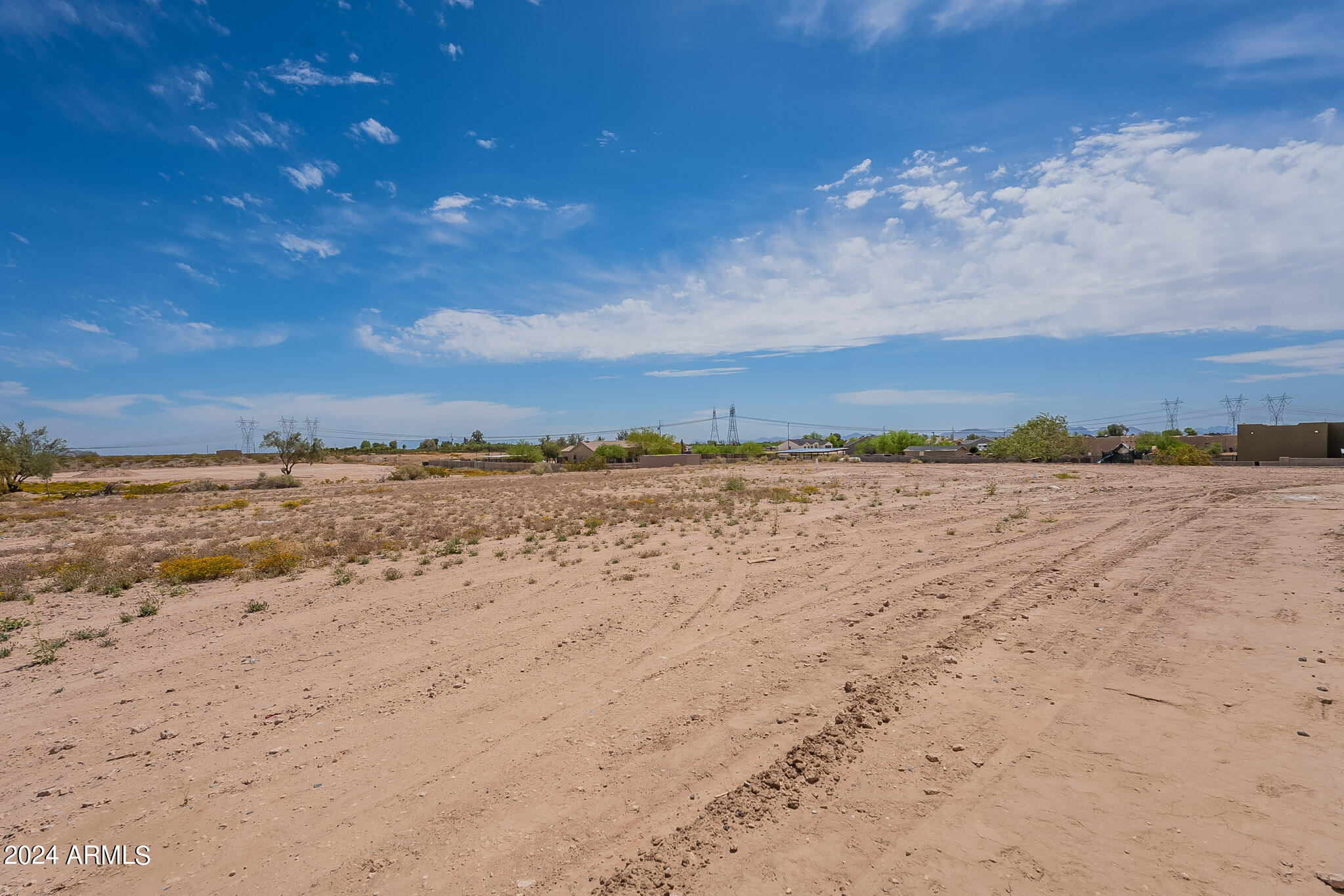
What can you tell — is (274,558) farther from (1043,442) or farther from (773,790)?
(1043,442)

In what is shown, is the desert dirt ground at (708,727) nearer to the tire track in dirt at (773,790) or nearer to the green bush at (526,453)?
the tire track in dirt at (773,790)

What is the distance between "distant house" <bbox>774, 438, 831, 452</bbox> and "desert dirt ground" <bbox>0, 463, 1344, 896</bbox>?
501ft

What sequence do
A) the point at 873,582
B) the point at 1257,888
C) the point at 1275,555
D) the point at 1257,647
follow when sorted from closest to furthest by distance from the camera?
the point at 1257,888
the point at 1257,647
the point at 873,582
the point at 1275,555

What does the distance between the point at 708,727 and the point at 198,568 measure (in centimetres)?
1363

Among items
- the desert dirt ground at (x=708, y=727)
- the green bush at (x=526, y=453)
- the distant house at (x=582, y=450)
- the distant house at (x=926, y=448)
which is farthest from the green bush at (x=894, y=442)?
the desert dirt ground at (x=708, y=727)

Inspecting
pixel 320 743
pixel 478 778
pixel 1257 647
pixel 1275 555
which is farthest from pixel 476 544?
pixel 1275 555

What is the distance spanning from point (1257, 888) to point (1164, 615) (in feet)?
20.2

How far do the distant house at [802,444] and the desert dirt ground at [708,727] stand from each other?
501 feet

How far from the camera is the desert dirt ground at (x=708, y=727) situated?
377cm

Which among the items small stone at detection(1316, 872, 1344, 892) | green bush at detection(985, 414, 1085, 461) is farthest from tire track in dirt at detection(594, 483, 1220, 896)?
green bush at detection(985, 414, 1085, 461)

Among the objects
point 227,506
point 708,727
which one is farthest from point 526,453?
point 708,727

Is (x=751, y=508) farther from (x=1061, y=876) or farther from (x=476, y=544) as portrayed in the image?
(x=1061, y=876)

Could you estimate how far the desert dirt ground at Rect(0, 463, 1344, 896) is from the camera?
3768 mm

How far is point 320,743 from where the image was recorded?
18.1 feet
